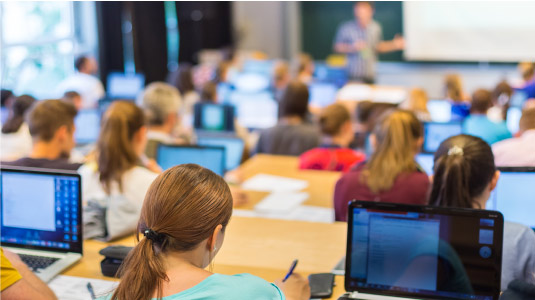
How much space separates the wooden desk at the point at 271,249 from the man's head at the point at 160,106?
1434mm

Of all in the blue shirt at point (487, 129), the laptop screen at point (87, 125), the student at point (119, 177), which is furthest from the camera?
the laptop screen at point (87, 125)

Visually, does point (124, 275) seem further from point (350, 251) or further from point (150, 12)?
point (150, 12)

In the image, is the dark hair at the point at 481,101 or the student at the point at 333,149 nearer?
the student at the point at 333,149

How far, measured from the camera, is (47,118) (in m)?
3.19

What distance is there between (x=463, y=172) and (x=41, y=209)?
1592 mm

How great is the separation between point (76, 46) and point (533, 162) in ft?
23.7

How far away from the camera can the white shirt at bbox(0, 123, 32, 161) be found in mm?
4500

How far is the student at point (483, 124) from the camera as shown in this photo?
4.67 m

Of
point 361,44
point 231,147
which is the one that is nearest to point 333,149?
point 231,147

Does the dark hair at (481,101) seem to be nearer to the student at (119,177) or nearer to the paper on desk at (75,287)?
the student at (119,177)

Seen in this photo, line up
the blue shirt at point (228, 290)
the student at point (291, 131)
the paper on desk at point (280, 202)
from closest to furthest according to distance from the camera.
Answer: the blue shirt at point (228, 290)
the paper on desk at point (280, 202)
the student at point (291, 131)

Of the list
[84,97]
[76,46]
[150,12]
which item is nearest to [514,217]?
[84,97]

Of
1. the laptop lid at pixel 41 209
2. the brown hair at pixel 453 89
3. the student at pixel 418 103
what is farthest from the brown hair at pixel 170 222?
the brown hair at pixel 453 89

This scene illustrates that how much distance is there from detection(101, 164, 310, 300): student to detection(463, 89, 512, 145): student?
298 centimetres
